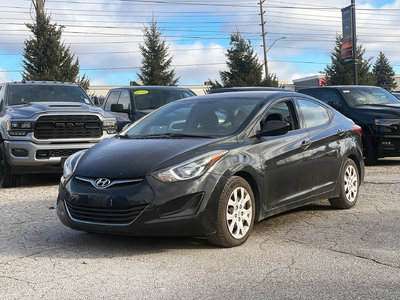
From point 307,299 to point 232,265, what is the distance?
91 centimetres

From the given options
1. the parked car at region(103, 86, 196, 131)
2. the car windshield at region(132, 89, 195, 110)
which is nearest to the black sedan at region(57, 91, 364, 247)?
the parked car at region(103, 86, 196, 131)

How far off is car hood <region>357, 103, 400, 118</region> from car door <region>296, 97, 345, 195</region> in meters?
4.83

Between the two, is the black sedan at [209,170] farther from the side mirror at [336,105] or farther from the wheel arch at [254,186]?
the side mirror at [336,105]

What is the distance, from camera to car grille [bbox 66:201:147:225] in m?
4.65

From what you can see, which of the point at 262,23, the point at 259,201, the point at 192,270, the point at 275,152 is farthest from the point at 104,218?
the point at 262,23

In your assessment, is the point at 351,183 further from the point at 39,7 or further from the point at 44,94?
the point at 39,7

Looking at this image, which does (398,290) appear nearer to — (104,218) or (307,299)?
(307,299)

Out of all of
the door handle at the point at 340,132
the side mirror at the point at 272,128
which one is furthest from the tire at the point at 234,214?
the door handle at the point at 340,132

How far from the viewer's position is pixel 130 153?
5094mm

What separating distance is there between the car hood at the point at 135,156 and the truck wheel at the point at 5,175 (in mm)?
3988

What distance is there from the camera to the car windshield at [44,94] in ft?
33.3

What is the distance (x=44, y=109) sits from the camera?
9.13 meters

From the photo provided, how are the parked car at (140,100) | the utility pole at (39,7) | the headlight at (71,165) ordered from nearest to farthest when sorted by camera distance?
the headlight at (71,165) < the parked car at (140,100) < the utility pole at (39,7)

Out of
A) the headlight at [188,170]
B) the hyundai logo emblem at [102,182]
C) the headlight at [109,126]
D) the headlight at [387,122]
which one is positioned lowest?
the headlight at [387,122]
